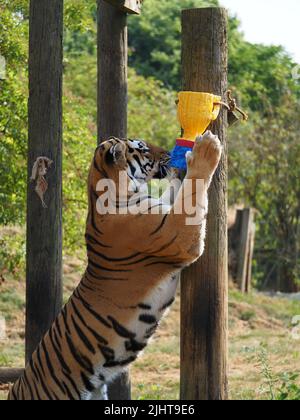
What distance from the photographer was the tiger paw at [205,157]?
14.6ft

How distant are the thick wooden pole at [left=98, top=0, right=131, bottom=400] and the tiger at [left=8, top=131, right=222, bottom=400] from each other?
0.90 meters

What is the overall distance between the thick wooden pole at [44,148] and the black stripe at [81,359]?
0.74 m

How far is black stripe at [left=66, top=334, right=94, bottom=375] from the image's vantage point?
4.89 meters

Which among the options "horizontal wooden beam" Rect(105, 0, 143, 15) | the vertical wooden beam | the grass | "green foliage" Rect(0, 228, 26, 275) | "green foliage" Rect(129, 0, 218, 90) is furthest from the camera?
"green foliage" Rect(129, 0, 218, 90)

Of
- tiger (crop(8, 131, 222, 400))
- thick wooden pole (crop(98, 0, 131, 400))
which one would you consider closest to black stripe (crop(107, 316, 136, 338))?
tiger (crop(8, 131, 222, 400))

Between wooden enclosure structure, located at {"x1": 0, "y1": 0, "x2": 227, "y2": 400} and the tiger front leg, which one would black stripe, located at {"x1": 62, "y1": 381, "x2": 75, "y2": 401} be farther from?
the tiger front leg

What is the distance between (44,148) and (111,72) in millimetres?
657

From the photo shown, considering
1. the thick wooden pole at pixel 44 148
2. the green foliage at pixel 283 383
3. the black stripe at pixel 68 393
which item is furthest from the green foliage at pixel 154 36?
the black stripe at pixel 68 393

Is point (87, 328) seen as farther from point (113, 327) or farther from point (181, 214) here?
point (181, 214)

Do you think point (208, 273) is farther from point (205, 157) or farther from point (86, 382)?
point (86, 382)

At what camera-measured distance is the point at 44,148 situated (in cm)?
562

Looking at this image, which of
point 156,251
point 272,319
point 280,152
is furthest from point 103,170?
point 280,152

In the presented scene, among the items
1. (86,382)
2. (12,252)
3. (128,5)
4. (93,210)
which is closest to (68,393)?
(86,382)
